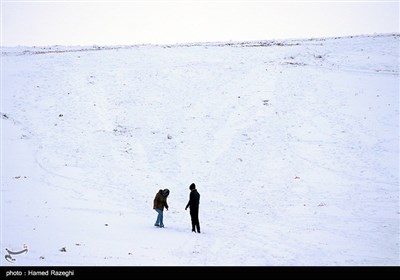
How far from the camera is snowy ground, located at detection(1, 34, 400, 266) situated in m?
13.8

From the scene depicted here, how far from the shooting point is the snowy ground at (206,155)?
13.8 m

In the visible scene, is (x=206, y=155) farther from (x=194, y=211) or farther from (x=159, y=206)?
(x=194, y=211)

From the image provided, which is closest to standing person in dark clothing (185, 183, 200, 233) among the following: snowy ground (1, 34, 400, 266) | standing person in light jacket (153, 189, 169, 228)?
snowy ground (1, 34, 400, 266)

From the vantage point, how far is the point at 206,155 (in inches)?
958

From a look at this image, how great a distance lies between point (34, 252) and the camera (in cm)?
1142

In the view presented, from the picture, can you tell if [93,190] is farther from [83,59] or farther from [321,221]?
[83,59]

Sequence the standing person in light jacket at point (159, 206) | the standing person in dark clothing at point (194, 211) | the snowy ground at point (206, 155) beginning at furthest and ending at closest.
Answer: the standing person in light jacket at point (159, 206)
the standing person in dark clothing at point (194, 211)
the snowy ground at point (206, 155)

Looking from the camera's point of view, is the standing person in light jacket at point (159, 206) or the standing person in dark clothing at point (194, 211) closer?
the standing person in dark clothing at point (194, 211)

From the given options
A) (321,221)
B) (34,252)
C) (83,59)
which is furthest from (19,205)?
(83,59)

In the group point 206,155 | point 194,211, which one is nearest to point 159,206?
point 194,211

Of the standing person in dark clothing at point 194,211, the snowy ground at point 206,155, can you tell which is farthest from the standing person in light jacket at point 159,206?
the standing person in dark clothing at point 194,211

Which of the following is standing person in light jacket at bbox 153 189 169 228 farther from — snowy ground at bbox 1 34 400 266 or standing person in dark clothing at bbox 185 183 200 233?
standing person in dark clothing at bbox 185 183 200 233

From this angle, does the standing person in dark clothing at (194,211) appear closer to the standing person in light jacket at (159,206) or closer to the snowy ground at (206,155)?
the snowy ground at (206,155)
